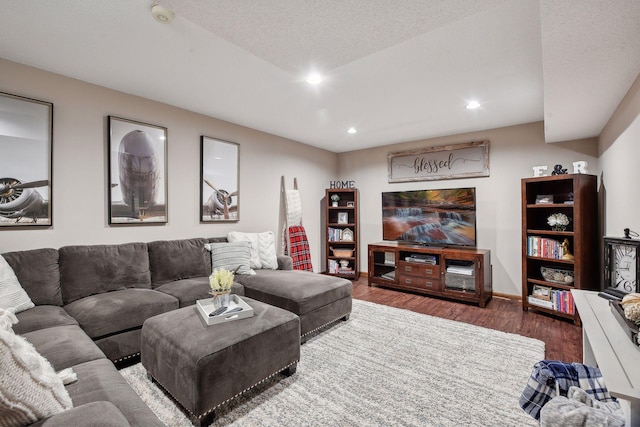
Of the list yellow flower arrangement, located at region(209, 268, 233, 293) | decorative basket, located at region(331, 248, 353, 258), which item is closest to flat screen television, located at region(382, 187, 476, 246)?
decorative basket, located at region(331, 248, 353, 258)

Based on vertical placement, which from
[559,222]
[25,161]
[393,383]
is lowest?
[393,383]

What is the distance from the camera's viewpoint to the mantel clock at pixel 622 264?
1.62 metres

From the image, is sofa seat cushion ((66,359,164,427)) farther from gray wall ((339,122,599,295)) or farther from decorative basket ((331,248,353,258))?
A: gray wall ((339,122,599,295))

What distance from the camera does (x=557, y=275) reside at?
334 centimetres

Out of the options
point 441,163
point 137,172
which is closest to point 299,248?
point 137,172

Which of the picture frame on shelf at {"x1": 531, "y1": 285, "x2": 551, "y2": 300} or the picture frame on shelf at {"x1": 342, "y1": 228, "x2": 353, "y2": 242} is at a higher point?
the picture frame on shelf at {"x1": 342, "y1": 228, "x2": 353, "y2": 242}

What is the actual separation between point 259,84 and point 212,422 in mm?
2632

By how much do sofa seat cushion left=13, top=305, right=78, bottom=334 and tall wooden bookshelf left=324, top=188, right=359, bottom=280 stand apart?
3.69m

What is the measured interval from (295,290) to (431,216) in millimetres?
2630

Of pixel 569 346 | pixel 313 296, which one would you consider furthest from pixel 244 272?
pixel 569 346

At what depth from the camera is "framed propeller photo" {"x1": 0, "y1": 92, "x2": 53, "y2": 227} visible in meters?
2.30

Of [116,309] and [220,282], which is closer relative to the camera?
[220,282]

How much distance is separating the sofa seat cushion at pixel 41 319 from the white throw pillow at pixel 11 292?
2.1 inches

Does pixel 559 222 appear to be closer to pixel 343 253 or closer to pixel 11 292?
pixel 343 253
